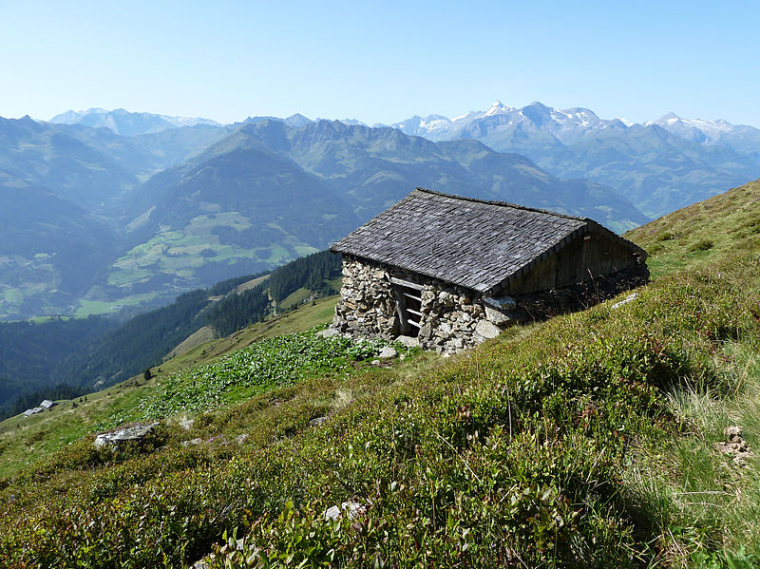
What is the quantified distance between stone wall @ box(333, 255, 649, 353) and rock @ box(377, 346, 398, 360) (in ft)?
4.50

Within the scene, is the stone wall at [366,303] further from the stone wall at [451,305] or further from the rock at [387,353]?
the rock at [387,353]

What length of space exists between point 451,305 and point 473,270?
6.25ft

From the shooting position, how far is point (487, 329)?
58.3 ft

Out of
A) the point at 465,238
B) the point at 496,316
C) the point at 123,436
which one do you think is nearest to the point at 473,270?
the point at 496,316

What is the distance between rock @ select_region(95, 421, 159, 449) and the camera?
1407 centimetres

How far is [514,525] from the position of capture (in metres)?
3.33

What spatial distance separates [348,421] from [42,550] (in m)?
4.79

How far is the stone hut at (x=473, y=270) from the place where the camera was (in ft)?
58.9

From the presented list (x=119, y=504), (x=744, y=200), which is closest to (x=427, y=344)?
(x=119, y=504)

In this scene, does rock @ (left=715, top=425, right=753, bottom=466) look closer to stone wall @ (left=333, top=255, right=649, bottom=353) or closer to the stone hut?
the stone hut

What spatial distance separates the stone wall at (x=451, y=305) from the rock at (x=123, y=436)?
1180 centimetres

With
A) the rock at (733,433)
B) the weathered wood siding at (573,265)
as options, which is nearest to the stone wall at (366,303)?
the weathered wood siding at (573,265)

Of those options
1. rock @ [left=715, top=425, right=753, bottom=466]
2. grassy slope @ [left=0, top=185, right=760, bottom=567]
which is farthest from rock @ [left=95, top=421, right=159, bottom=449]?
rock @ [left=715, top=425, right=753, bottom=466]

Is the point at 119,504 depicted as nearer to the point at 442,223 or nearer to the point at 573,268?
the point at 573,268
